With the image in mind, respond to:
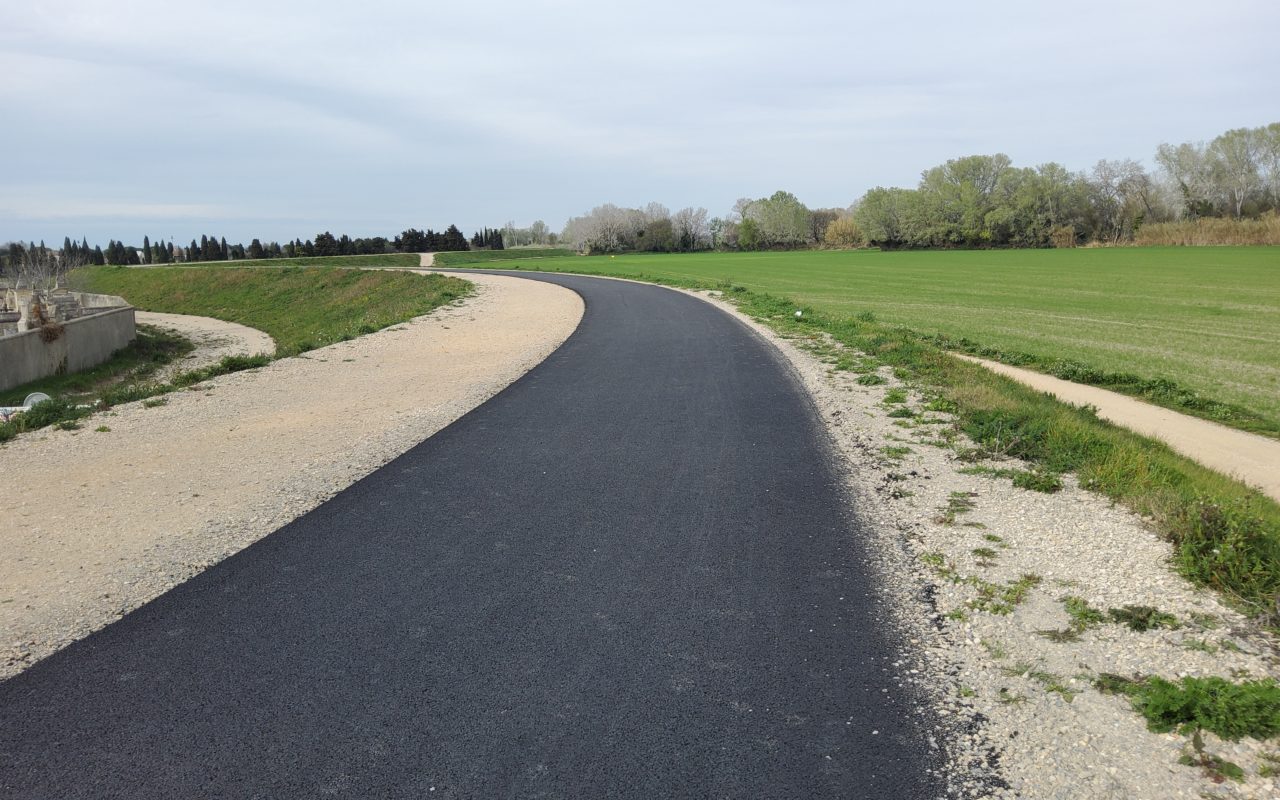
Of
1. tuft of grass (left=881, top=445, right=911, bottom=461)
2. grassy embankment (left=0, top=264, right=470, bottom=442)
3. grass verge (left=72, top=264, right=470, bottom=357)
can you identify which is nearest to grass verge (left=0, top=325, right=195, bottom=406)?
grassy embankment (left=0, top=264, right=470, bottom=442)

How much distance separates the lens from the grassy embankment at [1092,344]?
18.4 ft

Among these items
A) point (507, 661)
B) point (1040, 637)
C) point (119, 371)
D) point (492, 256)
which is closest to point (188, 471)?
point (507, 661)

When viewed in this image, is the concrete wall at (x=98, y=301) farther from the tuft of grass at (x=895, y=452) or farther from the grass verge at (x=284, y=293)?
the tuft of grass at (x=895, y=452)

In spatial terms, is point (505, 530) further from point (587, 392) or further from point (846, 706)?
point (587, 392)

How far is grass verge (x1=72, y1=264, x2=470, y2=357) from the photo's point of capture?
36.9 meters

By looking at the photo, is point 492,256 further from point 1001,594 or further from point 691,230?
point 1001,594

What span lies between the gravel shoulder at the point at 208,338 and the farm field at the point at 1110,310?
22.7m

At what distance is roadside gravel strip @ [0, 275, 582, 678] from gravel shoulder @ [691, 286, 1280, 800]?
5.11 meters

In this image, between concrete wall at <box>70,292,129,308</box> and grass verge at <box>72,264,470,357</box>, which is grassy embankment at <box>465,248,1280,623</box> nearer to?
grass verge at <box>72,264,470,357</box>

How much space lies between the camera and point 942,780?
3.27 meters

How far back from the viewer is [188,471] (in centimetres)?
Result: 806

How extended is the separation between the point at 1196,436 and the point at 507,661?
37.5 ft

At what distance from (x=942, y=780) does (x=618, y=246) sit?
4952 inches

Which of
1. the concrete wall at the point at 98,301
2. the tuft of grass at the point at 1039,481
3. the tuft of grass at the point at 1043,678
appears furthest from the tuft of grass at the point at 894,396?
the concrete wall at the point at 98,301
